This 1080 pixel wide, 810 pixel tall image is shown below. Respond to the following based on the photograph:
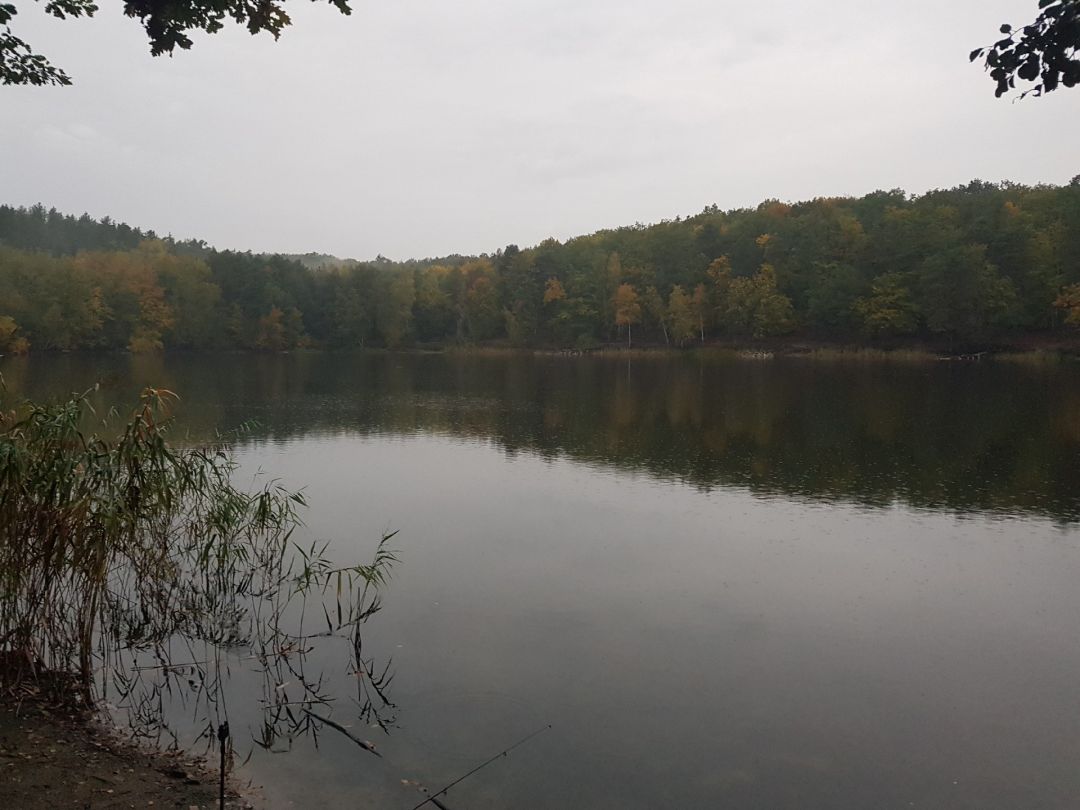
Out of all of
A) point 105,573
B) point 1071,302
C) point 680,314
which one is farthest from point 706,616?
point 680,314

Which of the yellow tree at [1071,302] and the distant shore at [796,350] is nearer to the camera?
the yellow tree at [1071,302]

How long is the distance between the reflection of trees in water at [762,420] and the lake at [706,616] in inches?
6.3

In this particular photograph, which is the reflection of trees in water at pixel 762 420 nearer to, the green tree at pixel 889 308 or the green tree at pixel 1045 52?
the green tree at pixel 1045 52

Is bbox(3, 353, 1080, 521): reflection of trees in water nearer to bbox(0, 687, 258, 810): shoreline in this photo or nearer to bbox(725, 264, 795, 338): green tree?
bbox(0, 687, 258, 810): shoreline

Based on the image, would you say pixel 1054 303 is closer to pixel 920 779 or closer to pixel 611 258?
pixel 611 258

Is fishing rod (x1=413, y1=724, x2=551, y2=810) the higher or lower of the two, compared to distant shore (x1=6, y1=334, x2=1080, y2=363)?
lower

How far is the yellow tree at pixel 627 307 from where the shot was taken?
242 feet

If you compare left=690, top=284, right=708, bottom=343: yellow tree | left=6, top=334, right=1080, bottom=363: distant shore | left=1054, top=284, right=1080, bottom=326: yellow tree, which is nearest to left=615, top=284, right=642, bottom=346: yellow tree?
left=6, top=334, right=1080, bottom=363: distant shore

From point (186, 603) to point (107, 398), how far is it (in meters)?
22.4

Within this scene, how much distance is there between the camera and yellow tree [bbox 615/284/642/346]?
7381 cm

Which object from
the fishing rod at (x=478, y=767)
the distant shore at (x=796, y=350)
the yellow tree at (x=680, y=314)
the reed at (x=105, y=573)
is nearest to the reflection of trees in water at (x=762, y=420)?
the distant shore at (x=796, y=350)

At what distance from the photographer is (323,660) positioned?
7168 millimetres

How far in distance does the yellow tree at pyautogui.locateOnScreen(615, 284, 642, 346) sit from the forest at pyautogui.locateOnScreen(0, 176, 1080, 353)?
137 millimetres

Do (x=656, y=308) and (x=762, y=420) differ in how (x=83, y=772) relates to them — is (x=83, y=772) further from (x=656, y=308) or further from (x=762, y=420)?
(x=656, y=308)
